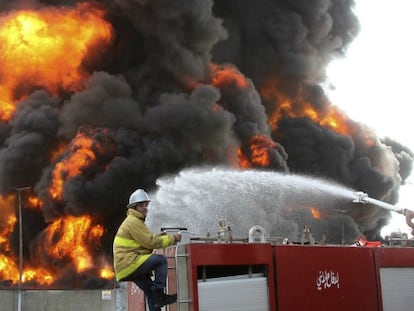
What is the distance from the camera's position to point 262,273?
6.83 metres

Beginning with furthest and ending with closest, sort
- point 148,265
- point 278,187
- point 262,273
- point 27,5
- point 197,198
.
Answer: point 27,5 < point 278,187 < point 197,198 < point 262,273 < point 148,265

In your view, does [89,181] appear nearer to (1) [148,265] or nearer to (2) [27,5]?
(2) [27,5]

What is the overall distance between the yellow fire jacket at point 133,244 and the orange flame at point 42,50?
28.3 meters

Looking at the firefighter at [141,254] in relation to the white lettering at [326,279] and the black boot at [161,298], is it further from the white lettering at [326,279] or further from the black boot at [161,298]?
the white lettering at [326,279]

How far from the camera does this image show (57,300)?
82.8 feet

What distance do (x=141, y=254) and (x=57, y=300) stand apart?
2020 cm

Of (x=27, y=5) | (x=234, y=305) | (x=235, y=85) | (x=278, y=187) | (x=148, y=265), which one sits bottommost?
(x=234, y=305)

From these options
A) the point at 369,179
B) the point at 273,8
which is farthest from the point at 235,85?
the point at 369,179

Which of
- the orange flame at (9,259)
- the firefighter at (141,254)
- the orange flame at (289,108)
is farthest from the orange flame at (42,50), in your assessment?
the firefighter at (141,254)

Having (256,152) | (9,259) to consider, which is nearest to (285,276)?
(256,152)

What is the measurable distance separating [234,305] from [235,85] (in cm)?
2987

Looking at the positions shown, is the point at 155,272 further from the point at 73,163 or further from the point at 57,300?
the point at 73,163

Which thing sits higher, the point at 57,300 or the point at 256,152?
the point at 256,152

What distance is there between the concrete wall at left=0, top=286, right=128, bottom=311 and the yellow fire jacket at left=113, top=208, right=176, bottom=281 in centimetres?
1760
